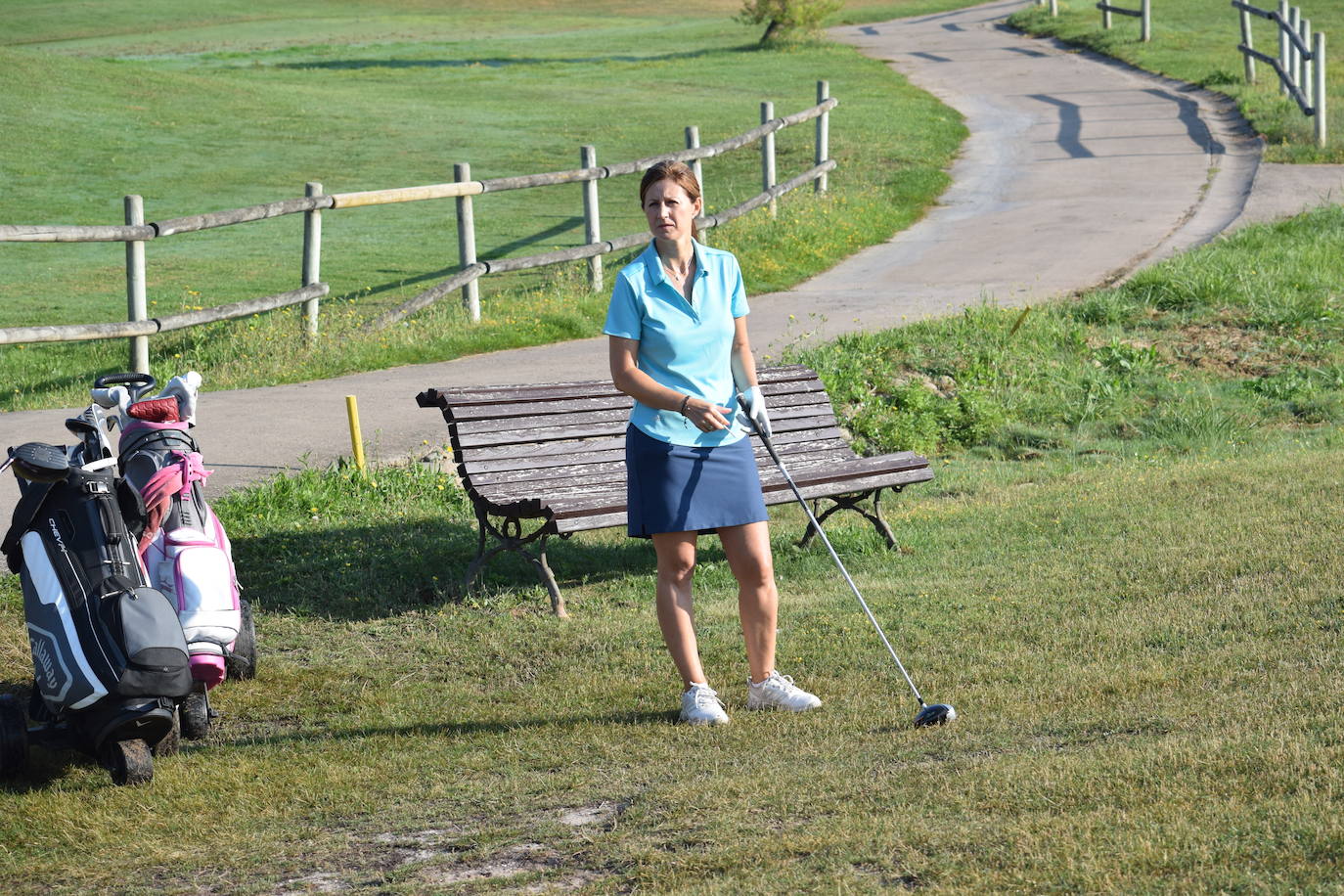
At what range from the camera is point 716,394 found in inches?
206

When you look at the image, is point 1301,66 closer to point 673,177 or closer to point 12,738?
point 673,177

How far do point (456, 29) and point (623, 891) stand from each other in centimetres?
5787

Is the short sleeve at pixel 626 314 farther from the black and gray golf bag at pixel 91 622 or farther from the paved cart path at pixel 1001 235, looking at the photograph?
the paved cart path at pixel 1001 235

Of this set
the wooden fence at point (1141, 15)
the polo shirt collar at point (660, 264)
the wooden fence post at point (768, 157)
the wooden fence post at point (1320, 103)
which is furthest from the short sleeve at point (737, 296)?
the wooden fence at point (1141, 15)

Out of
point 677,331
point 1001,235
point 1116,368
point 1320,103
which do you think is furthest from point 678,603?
point 1320,103

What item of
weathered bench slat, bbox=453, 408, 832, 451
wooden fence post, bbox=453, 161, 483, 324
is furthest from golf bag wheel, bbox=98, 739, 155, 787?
wooden fence post, bbox=453, 161, 483, 324

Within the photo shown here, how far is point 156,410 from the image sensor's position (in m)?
5.78

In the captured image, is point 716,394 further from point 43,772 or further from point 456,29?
point 456,29

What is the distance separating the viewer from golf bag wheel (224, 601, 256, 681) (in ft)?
19.8

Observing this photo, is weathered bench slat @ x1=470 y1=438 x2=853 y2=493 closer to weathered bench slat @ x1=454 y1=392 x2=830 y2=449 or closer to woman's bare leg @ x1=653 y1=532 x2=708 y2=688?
weathered bench slat @ x1=454 y1=392 x2=830 y2=449

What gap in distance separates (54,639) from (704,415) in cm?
215

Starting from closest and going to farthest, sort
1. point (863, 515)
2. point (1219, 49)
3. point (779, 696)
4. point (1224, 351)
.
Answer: point (779, 696) < point (863, 515) < point (1224, 351) < point (1219, 49)

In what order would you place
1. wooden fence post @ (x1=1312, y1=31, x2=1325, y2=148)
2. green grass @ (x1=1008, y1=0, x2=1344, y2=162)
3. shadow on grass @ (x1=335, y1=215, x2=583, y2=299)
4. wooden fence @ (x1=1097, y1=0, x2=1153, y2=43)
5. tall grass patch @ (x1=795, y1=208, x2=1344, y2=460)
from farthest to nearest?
wooden fence @ (x1=1097, y1=0, x2=1153, y2=43) < green grass @ (x1=1008, y1=0, x2=1344, y2=162) < wooden fence post @ (x1=1312, y1=31, x2=1325, y2=148) < shadow on grass @ (x1=335, y1=215, x2=583, y2=299) < tall grass patch @ (x1=795, y1=208, x2=1344, y2=460)

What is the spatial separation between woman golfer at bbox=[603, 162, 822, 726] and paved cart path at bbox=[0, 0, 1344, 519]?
4.07 meters
